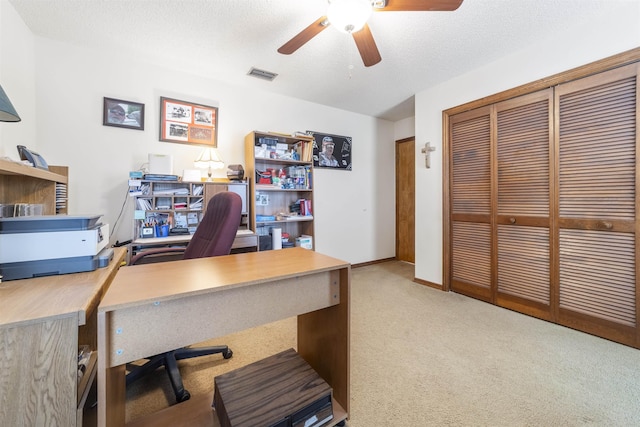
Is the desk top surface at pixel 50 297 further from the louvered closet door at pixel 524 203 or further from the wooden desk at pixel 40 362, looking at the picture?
the louvered closet door at pixel 524 203

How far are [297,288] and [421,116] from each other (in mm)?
3056

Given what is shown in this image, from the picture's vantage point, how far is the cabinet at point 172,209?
2.39 m

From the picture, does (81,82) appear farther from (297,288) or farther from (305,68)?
(297,288)

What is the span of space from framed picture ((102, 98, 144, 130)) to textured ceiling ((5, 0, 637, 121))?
48cm

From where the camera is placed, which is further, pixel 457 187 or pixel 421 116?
pixel 421 116

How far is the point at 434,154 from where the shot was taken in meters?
3.15

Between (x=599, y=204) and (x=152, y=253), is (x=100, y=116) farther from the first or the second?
(x=599, y=204)

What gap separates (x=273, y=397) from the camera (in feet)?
3.63

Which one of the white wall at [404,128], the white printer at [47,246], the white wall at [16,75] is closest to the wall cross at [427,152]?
the white wall at [404,128]

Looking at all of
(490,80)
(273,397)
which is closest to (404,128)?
(490,80)

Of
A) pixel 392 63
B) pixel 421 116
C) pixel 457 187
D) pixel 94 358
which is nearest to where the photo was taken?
pixel 94 358

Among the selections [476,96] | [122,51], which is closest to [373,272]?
[476,96]

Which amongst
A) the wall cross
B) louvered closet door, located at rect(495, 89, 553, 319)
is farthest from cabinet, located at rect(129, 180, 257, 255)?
louvered closet door, located at rect(495, 89, 553, 319)

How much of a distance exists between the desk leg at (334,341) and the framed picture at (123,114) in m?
2.65
